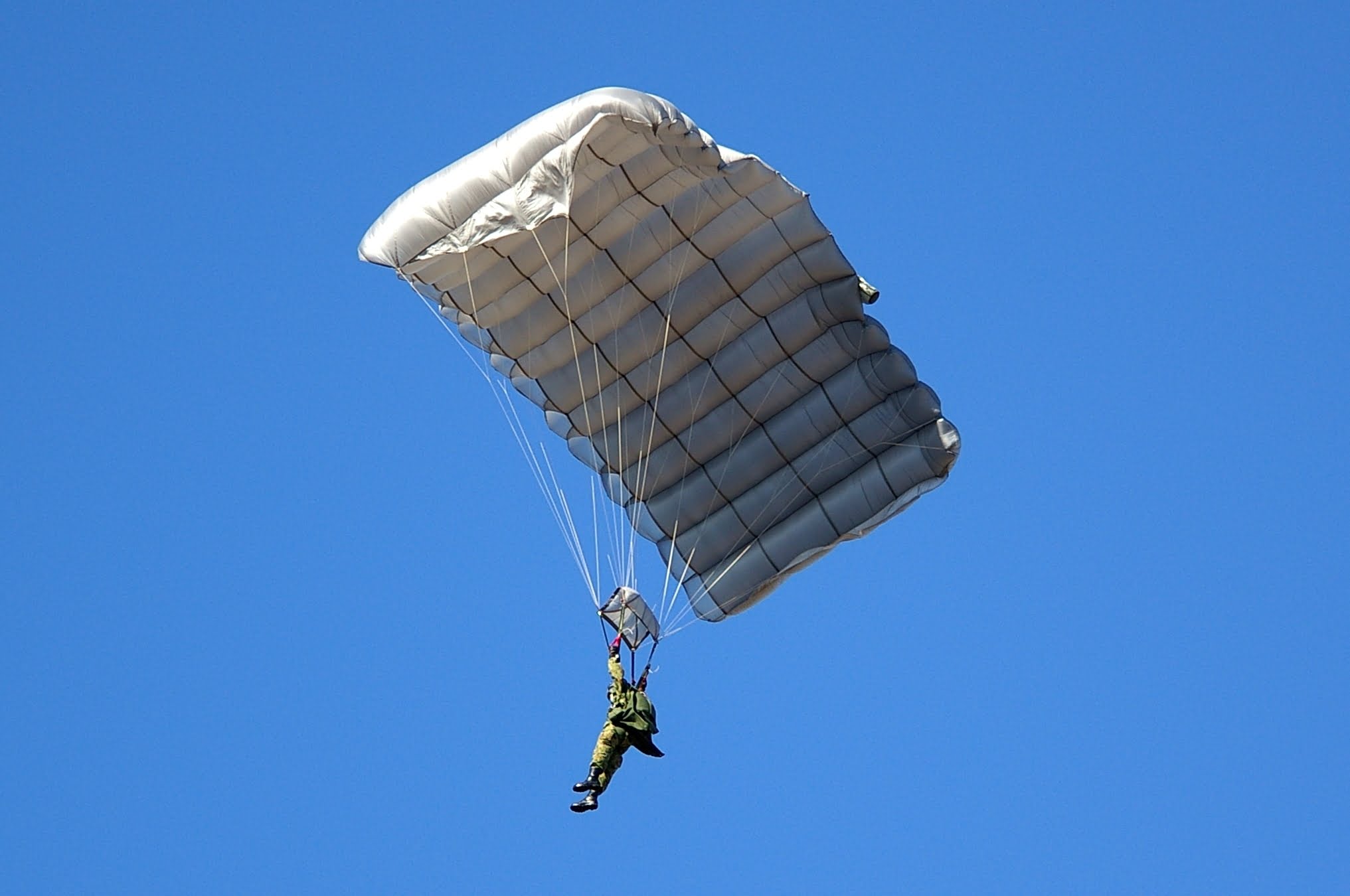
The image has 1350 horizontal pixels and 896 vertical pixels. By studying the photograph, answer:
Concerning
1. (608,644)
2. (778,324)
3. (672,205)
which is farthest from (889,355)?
(608,644)

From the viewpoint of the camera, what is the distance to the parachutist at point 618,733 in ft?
58.5

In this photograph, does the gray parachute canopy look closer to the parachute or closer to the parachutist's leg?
the parachute

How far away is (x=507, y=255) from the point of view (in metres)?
19.4

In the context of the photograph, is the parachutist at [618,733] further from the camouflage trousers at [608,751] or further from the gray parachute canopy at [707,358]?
the gray parachute canopy at [707,358]

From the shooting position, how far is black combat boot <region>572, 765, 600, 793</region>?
17766 millimetres

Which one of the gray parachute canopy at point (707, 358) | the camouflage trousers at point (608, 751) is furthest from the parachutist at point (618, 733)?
the gray parachute canopy at point (707, 358)

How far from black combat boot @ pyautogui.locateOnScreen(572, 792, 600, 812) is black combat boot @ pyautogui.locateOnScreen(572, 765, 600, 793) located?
0.05 metres

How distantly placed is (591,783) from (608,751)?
0.92ft

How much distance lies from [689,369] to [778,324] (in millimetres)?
934

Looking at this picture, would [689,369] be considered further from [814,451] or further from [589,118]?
[589,118]

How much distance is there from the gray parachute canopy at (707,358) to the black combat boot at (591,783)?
127 inches

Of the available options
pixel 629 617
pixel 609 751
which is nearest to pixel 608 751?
pixel 609 751

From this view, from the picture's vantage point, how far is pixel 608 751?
17922mm

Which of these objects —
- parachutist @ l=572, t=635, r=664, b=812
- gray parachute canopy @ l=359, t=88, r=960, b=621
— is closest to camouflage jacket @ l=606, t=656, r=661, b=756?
parachutist @ l=572, t=635, r=664, b=812
